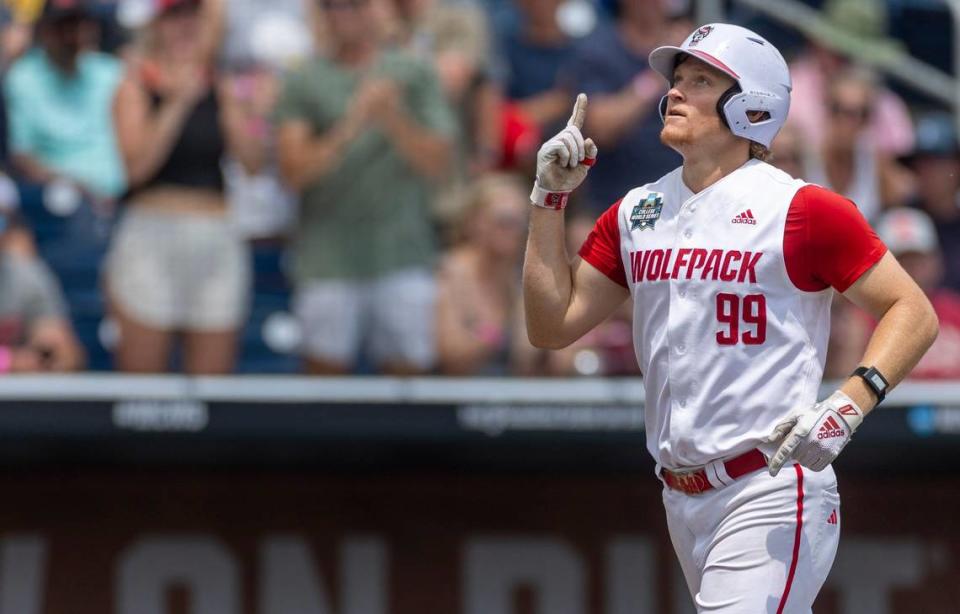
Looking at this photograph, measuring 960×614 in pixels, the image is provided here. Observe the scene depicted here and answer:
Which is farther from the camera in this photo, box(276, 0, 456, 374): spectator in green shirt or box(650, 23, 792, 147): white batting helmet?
box(276, 0, 456, 374): spectator in green shirt

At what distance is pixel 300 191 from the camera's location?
6219mm

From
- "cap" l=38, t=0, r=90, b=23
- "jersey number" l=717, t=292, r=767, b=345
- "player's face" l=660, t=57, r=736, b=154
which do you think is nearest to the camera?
"jersey number" l=717, t=292, r=767, b=345

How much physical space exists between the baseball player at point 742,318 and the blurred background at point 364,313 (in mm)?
2635

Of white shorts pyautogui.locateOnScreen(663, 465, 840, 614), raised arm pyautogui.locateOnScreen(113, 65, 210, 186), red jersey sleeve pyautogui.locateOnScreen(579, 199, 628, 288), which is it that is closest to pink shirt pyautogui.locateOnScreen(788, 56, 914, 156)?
raised arm pyautogui.locateOnScreen(113, 65, 210, 186)

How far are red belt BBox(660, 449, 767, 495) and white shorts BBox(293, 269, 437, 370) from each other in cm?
269

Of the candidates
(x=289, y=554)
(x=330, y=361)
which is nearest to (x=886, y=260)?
(x=330, y=361)

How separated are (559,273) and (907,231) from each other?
3330mm

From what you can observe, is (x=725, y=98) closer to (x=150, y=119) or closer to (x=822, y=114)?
(x=150, y=119)

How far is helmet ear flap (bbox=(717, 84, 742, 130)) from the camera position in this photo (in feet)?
11.5

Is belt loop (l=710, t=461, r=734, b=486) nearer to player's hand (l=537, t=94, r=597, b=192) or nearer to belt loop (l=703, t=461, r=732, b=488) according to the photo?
belt loop (l=703, t=461, r=732, b=488)

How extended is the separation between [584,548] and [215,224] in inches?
87.7

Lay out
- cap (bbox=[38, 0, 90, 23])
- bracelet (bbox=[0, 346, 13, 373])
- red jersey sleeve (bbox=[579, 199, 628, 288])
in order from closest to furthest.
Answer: red jersey sleeve (bbox=[579, 199, 628, 288])
bracelet (bbox=[0, 346, 13, 373])
cap (bbox=[38, 0, 90, 23])

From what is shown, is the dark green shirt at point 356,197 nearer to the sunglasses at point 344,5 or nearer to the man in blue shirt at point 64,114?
the sunglasses at point 344,5

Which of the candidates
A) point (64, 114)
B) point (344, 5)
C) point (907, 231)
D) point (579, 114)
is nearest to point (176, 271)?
point (64, 114)
